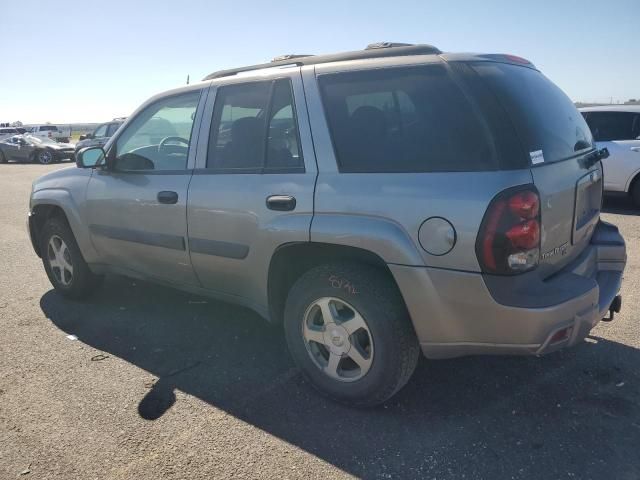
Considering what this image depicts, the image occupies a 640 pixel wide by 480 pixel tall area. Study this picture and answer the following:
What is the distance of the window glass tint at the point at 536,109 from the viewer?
8.30 ft

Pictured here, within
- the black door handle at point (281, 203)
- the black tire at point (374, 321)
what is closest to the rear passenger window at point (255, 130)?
the black door handle at point (281, 203)

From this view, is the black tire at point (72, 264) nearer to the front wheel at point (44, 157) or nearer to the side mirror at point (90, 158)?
the side mirror at point (90, 158)

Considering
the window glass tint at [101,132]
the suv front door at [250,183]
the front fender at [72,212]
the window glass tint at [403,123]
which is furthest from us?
the window glass tint at [101,132]

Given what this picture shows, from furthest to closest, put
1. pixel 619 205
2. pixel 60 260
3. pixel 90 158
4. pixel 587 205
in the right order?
pixel 619 205 → pixel 60 260 → pixel 90 158 → pixel 587 205

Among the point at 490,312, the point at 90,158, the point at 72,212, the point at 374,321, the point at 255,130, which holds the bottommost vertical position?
the point at 374,321

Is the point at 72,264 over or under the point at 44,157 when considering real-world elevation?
over

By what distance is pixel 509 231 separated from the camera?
2.34m

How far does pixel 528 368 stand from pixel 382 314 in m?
1.29

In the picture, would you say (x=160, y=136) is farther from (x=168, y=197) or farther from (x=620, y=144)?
(x=620, y=144)

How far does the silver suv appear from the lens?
7.93ft

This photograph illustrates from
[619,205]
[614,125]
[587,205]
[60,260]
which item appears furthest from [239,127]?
[619,205]

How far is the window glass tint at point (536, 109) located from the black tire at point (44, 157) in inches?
972

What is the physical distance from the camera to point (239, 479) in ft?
7.98

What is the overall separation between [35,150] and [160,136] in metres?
23.0
